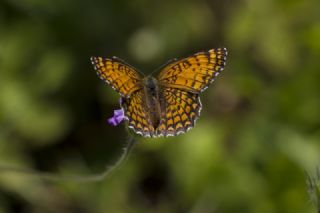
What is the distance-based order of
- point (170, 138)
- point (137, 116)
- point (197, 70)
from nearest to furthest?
point (137, 116) → point (197, 70) → point (170, 138)

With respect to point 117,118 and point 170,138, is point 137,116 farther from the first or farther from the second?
point 170,138

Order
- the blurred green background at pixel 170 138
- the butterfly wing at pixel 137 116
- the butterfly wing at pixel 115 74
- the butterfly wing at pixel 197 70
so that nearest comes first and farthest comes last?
1. the butterfly wing at pixel 137 116
2. the butterfly wing at pixel 115 74
3. the butterfly wing at pixel 197 70
4. the blurred green background at pixel 170 138

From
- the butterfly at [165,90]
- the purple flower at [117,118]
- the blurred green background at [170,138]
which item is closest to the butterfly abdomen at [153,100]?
the butterfly at [165,90]

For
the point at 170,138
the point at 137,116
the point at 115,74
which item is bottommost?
the point at 170,138

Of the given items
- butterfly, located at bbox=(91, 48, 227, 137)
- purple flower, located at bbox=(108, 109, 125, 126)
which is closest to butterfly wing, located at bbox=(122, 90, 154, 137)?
butterfly, located at bbox=(91, 48, 227, 137)

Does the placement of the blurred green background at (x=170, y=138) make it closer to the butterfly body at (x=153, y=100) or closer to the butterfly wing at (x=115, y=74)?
the butterfly body at (x=153, y=100)

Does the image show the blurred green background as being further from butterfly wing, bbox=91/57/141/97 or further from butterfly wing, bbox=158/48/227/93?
butterfly wing, bbox=91/57/141/97

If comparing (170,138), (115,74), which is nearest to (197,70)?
(115,74)
